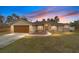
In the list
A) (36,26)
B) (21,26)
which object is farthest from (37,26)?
(21,26)

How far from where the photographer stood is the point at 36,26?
189 centimetres

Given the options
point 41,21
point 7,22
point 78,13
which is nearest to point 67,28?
point 78,13

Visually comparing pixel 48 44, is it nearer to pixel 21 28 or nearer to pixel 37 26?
pixel 37 26

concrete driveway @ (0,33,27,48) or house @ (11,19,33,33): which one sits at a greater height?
house @ (11,19,33,33)

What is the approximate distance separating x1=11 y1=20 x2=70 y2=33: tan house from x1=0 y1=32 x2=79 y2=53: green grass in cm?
10

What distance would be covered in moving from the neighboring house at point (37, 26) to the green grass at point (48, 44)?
10cm

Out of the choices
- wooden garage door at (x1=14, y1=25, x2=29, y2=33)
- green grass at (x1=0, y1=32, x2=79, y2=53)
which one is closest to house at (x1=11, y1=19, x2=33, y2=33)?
wooden garage door at (x1=14, y1=25, x2=29, y2=33)

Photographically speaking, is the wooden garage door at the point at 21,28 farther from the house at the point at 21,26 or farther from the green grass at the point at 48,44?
the green grass at the point at 48,44

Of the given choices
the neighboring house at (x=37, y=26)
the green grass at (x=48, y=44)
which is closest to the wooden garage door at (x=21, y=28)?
the neighboring house at (x=37, y=26)

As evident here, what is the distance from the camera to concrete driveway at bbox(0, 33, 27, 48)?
182 cm

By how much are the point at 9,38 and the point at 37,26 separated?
0.44m

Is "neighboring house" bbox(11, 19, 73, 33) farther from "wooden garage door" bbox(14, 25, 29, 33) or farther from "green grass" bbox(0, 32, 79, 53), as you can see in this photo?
"green grass" bbox(0, 32, 79, 53)

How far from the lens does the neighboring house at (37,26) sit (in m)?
1.87
